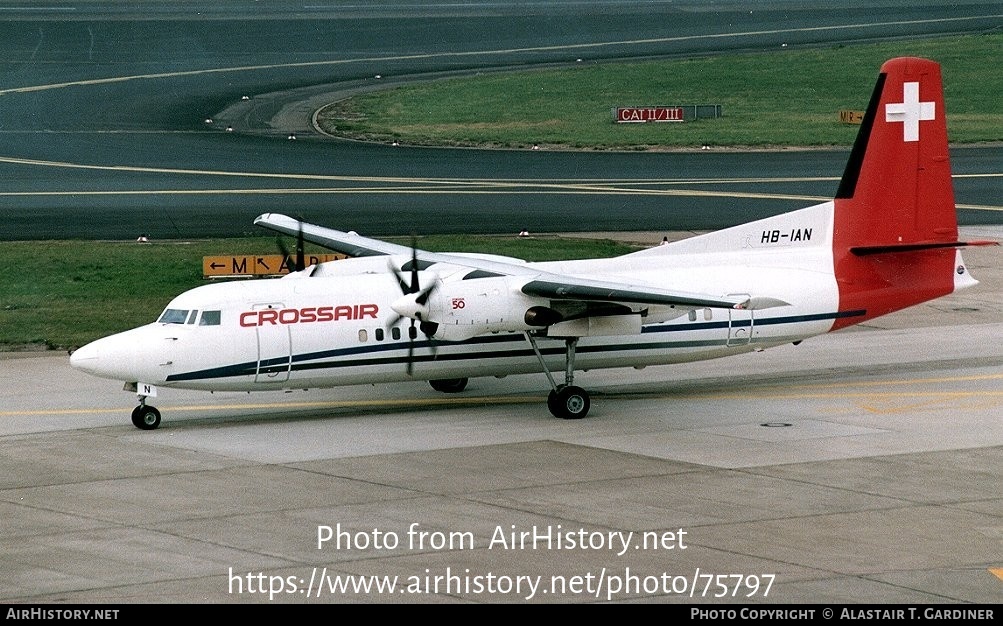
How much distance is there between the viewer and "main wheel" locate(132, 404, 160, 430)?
1149 inches

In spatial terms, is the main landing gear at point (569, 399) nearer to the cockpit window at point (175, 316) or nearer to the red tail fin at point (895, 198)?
the red tail fin at point (895, 198)

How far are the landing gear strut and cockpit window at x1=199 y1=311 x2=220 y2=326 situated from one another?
6.23 feet

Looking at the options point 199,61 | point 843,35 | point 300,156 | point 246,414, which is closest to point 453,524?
point 246,414

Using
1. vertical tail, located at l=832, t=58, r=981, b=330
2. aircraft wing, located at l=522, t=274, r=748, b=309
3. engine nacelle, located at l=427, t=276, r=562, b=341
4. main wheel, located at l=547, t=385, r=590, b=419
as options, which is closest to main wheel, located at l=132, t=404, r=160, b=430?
engine nacelle, located at l=427, t=276, r=562, b=341

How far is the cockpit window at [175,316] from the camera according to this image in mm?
29172

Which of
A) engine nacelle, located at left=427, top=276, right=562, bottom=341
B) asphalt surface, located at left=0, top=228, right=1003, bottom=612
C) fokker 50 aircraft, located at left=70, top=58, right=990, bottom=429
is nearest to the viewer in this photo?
asphalt surface, located at left=0, top=228, right=1003, bottom=612

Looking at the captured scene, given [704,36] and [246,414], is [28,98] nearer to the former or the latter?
[704,36]

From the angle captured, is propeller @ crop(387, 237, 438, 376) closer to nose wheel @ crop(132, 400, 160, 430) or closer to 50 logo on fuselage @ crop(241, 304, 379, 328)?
50 logo on fuselage @ crop(241, 304, 379, 328)

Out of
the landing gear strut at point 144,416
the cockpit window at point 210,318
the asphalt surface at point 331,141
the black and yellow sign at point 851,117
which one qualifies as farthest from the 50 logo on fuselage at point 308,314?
the black and yellow sign at point 851,117

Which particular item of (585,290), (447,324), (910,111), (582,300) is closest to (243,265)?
(447,324)

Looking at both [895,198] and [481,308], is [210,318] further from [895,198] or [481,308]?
[895,198]

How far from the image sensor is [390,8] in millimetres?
124125

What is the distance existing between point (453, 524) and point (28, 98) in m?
66.7

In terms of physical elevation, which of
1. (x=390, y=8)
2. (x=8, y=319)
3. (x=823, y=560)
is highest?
(x=390, y=8)
